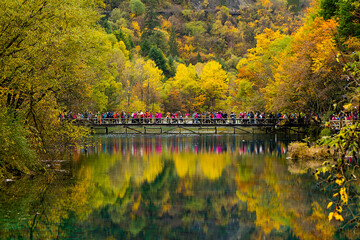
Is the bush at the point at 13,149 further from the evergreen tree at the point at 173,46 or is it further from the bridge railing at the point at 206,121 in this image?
the evergreen tree at the point at 173,46

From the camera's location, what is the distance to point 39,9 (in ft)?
69.0

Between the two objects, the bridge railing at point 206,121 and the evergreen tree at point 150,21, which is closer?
the bridge railing at point 206,121

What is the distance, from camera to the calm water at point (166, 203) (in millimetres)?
14336

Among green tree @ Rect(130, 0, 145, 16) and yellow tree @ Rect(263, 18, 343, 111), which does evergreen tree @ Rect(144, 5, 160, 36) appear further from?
yellow tree @ Rect(263, 18, 343, 111)

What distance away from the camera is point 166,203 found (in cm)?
1814

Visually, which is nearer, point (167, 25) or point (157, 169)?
point (157, 169)

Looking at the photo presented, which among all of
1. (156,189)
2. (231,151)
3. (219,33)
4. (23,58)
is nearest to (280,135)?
(231,151)

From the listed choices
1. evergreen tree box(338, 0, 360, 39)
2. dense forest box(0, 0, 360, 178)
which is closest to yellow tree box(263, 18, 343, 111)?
dense forest box(0, 0, 360, 178)

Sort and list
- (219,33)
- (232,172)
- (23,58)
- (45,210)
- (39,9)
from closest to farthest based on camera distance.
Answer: (45,210) → (23,58) → (39,9) → (232,172) → (219,33)

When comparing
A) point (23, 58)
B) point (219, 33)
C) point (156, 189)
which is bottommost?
point (156, 189)

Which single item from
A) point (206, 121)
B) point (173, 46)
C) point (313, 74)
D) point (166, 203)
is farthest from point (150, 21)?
point (166, 203)

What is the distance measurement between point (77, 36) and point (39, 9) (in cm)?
194

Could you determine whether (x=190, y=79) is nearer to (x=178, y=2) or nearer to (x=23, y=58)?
(x=23, y=58)

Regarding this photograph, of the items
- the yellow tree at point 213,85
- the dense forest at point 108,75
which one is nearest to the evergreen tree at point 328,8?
the dense forest at point 108,75
